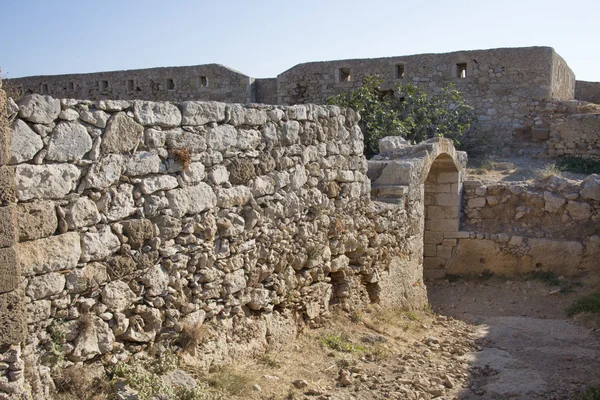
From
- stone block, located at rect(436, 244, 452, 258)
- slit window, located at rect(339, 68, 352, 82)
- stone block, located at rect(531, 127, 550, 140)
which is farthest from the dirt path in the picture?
slit window, located at rect(339, 68, 352, 82)

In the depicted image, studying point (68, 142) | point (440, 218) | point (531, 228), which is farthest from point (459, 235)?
point (68, 142)

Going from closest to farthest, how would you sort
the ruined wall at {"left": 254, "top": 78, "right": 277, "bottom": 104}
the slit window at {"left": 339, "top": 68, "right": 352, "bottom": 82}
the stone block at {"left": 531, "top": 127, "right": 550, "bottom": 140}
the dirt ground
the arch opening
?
the dirt ground
the arch opening
the stone block at {"left": 531, "top": 127, "right": 550, "bottom": 140}
the slit window at {"left": 339, "top": 68, "right": 352, "bottom": 82}
the ruined wall at {"left": 254, "top": 78, "right": 277, "bottom": 104}

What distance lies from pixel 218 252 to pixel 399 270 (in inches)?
148

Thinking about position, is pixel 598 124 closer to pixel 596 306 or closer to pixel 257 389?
pixel 596 306

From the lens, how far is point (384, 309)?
7531mm

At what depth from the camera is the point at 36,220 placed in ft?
11.3

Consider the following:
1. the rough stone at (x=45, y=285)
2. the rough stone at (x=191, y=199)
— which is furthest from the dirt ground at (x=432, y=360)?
the rough stone at (x=45, y=285)

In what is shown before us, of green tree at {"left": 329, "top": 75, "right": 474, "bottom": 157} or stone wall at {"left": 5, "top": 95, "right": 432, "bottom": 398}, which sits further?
green tree at {"left": 329, "top": 75, "right": 474, "bottom": 157}

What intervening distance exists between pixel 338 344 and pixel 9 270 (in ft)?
11.3

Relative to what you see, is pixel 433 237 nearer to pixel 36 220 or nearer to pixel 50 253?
pixel 50 253

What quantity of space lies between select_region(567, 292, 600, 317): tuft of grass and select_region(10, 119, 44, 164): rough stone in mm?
8019

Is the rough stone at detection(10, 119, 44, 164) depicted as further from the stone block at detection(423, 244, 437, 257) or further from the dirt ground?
the stone block at detection(423, 244, 437, 257)

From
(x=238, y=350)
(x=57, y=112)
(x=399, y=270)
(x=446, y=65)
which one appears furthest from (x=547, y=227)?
(x=57, y=112)

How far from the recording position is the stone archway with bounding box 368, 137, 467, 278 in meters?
8.36
